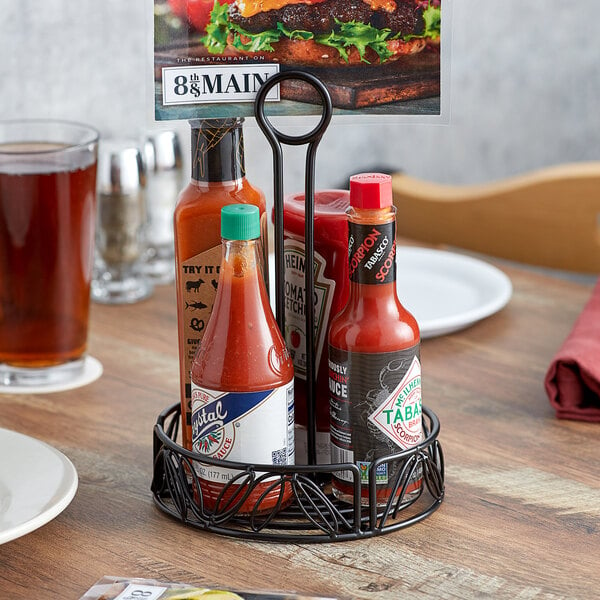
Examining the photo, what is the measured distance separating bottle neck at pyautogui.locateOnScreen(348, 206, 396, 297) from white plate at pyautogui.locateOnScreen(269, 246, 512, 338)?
0.44 meters

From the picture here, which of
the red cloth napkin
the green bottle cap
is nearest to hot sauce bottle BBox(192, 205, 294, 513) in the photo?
the green bottle cap

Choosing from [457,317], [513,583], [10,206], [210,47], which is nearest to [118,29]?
[10,206]

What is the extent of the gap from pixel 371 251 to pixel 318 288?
0.08 m

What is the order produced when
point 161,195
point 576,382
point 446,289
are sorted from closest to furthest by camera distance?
point 576,382
point 446,289
point 161,195

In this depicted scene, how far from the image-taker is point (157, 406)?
98cm

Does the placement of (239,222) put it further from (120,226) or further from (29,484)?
(120,226)

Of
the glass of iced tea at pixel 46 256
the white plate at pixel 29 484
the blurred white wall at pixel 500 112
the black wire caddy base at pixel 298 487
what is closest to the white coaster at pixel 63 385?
the glass of iced tea at pixel 46 256

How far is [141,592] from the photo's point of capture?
0.62 meters

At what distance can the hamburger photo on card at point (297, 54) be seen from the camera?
0.68m

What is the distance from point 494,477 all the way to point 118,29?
1014 mm

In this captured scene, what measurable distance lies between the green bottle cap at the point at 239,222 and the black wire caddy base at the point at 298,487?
46mm

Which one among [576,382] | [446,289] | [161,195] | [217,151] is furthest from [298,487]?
[161,195]

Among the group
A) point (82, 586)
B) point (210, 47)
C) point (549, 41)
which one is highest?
point (549, 41)

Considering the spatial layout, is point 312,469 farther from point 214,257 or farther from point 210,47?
point 210,47
